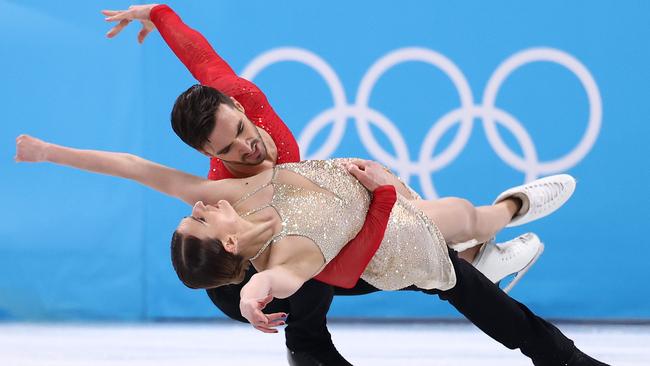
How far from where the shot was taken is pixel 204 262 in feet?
9.79

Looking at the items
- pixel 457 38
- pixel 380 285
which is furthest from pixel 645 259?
pixel 380 285

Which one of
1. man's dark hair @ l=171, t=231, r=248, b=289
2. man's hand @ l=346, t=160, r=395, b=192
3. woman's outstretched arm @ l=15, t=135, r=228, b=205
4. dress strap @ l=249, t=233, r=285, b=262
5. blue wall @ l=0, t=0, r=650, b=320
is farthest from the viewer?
blue wall @ l=0, t=0, r=650, b=320

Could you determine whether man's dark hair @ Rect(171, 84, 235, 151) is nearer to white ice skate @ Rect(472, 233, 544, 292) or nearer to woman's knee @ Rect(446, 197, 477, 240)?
woman's knee @ Rect(446, 197, 477, 240)

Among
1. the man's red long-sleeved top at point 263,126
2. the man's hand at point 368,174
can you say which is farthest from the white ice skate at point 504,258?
the man's red long-sleeved top at point 263,126

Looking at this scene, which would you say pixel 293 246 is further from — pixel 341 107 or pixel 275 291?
pixel 341 107

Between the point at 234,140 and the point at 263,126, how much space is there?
443 millimetres

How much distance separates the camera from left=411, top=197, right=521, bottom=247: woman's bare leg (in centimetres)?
362

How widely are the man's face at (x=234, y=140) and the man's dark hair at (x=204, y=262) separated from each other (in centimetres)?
33

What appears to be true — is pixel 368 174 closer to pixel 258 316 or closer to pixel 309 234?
pixel 309 234

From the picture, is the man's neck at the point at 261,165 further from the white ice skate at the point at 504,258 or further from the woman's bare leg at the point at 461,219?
the white ice skate at the point at 504,258

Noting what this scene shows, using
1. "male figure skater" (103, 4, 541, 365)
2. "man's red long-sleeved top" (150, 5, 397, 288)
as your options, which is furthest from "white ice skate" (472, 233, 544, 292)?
"man's red long-sleeved top" (150, 5, 397, 288)

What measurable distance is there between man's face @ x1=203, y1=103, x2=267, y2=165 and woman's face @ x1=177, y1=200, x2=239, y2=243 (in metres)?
0.26

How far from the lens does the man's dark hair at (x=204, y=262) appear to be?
298cm

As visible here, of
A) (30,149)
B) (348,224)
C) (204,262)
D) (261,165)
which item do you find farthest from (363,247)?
(30,149)
